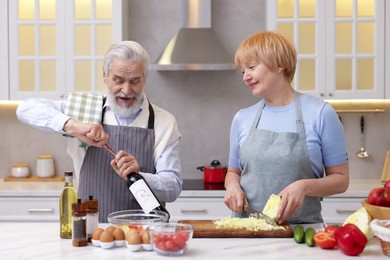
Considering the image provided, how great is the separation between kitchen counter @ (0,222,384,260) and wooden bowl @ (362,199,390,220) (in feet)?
0.35

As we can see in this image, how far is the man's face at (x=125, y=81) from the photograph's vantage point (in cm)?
300

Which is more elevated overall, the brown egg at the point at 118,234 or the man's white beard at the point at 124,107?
the man's white beard at the point at 124,107

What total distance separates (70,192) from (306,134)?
1.00m

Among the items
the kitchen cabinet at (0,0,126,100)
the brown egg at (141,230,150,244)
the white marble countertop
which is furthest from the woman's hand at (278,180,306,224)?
the kitchen cabinet at (0,0,126,100)

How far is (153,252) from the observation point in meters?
2.40

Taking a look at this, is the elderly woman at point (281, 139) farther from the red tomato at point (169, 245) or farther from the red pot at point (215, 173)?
the red pot at point (215, 173)

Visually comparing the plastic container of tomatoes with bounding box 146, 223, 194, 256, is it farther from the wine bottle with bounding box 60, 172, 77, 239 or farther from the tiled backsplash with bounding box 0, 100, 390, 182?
the tiled backsplash with bounding box 0, 100, 390, 182

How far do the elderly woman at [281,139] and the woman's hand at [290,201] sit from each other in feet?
0.30

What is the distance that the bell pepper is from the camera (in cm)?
231

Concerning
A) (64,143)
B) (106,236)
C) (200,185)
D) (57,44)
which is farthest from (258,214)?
(64,143)

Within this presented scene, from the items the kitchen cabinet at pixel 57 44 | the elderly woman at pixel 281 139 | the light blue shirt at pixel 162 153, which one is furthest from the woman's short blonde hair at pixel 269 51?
the kitchen cabinet at pixel 57 44

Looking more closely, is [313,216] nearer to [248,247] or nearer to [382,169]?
[248,247]

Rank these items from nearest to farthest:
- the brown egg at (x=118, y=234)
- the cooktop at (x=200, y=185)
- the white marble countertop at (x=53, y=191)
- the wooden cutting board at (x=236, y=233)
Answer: the brown egg at (x=118, y=234) → the wooden cutting board at (x=236, y=233) → the white marble countertop at (x=53, y=191) → the cooktop at (x=200, y=185)

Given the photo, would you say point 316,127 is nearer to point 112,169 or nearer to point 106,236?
point 112,169
